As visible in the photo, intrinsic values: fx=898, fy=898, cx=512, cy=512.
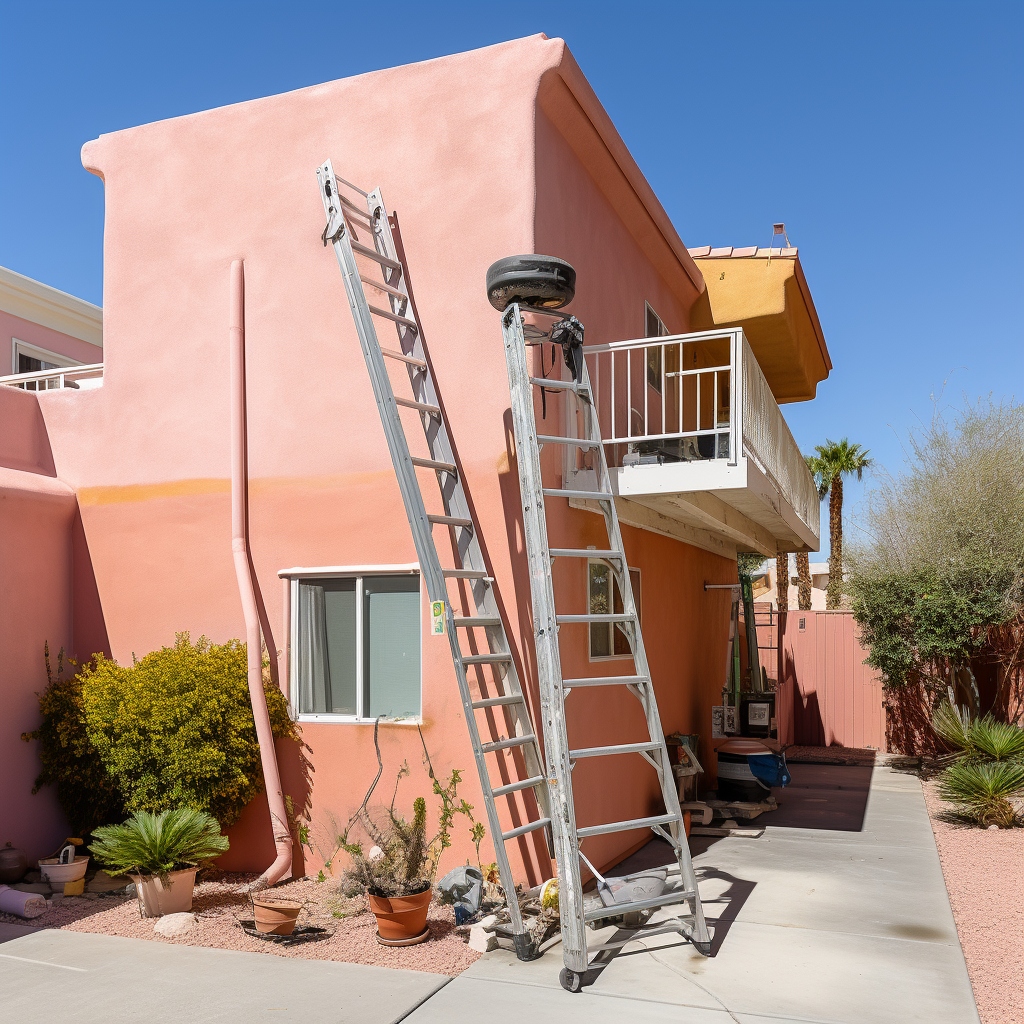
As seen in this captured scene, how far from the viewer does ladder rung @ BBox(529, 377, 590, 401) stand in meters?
6.58

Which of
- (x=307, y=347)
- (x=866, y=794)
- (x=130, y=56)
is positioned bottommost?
(x=866, y=794)

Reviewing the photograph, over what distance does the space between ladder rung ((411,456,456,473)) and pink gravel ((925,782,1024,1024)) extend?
4.98 metres

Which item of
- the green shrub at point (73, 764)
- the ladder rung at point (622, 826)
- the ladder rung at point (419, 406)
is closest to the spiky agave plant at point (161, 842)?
the green shrub at point (73, 764)

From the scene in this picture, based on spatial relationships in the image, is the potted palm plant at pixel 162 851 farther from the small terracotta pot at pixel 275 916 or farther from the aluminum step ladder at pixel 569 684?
the aluminum step ladder at pixel 569 684

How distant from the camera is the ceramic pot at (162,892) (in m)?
6.86

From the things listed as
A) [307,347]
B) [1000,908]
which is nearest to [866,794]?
[1000,908]

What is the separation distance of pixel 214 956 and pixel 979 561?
1123 centimetres

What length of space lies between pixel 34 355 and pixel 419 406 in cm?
1016

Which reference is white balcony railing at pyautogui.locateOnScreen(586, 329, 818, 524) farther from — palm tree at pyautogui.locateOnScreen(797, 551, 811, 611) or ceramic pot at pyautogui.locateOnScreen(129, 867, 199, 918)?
palm tree at pyautogui.locateOnScreen(797, 551, 811, 611)

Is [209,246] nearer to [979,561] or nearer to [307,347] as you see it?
[307,347]

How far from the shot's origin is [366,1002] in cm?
523

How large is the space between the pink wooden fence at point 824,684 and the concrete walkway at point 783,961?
7.56m

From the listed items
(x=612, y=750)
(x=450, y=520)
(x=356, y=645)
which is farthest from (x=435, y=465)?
(x=612, y=750)

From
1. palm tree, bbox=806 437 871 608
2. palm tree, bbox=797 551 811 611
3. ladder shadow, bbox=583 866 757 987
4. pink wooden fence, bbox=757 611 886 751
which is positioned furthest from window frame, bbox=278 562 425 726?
palm tree, bbox=806 437 871 608
